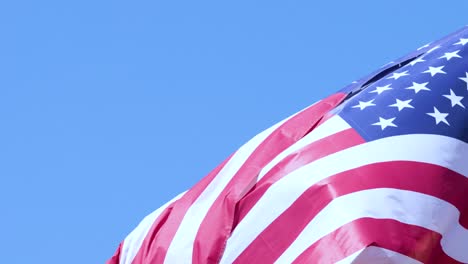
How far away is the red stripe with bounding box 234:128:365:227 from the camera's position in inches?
612

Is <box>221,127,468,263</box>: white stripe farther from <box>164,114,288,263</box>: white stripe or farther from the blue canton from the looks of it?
<box>164,114,288,263</box>: white stripe

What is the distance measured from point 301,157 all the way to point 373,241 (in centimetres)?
185

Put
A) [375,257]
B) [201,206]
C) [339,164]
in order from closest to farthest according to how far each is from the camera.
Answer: [375,257], [339,164], [201,206]

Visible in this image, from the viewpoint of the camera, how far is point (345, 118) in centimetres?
1600

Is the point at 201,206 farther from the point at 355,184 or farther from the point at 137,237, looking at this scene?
the point at 355,184

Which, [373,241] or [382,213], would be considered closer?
[373,241]

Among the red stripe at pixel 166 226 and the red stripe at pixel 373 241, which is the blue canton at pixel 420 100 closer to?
the red stripe at pixel 373 241

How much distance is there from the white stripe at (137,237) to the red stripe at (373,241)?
11.8ft

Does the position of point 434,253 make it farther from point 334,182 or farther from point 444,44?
point 444,44

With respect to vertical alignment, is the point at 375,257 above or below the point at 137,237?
below

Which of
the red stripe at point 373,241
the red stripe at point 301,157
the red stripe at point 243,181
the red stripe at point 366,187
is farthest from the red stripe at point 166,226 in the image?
the red stripe at point 373,241

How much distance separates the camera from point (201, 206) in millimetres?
16797

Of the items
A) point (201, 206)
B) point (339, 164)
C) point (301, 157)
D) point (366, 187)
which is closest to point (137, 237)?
point (201, 206)

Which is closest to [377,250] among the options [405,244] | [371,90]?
[405,244]
